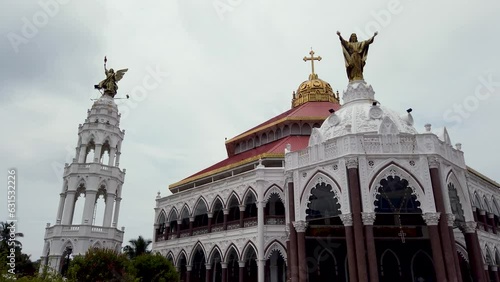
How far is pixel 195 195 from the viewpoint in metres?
29.8

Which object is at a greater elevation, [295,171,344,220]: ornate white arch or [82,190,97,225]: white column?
[82,190,97,225]: white column

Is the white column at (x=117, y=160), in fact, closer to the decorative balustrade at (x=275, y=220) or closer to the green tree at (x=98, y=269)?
the green tree at (x=98, y=269)

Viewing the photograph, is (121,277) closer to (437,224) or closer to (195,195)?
(195,195)

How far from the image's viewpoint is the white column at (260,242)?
75.0ft

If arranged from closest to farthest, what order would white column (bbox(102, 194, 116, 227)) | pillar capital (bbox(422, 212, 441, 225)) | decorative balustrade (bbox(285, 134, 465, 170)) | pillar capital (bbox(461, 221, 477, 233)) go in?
pillar capital (bbox(422, 212, 441, 225)) → decorative balustrade (bbox(285, 134, 465, 170)) → pillar capital (bbox(461, 221, 477, 233)) → white column (bbox(102, 194, 116, 227))

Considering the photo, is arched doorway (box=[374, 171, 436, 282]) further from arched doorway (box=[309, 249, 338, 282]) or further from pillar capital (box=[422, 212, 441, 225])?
arched doorway (box=[309, 249, 338, 282])

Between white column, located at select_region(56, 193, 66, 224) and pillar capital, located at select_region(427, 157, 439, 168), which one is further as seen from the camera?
white column, located at select_region(56, 193, 66, 224)

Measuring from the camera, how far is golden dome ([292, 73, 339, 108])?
37188 millimetres

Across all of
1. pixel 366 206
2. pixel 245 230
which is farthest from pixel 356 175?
pixel 245 230

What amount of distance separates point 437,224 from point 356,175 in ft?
13.5

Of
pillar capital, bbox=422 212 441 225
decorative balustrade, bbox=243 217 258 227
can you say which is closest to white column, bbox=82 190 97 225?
decorative balustrade, bbox=243 217 258 227

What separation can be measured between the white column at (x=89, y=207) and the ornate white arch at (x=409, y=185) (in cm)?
2144

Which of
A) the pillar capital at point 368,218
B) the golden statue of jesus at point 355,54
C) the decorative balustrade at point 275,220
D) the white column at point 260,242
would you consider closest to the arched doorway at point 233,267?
the white column at point 260,242

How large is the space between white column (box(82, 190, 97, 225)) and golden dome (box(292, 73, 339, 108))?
802 inches
